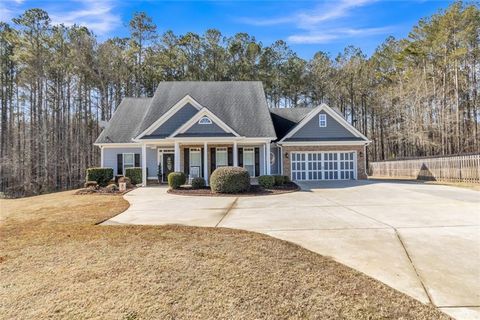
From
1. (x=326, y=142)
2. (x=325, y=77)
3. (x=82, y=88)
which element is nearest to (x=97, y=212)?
(x=326, y=142)

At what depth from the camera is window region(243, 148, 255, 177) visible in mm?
20672

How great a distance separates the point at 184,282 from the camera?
3.94 metres

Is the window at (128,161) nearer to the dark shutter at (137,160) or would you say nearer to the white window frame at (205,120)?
the dark shutter at (137,160)

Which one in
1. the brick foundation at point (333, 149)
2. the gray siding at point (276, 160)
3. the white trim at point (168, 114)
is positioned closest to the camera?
the white trim at point (168, 114)

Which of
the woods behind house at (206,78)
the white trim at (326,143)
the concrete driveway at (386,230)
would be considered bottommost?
the concrete driveway at (386,230)

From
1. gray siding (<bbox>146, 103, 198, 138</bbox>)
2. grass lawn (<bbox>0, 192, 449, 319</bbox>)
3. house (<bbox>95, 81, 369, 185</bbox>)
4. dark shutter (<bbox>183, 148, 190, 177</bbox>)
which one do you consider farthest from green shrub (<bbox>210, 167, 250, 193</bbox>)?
grass lawn (<bbox>0, 192, 449, 319</bbox>)

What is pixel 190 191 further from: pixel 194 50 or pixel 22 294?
pixel 194 50

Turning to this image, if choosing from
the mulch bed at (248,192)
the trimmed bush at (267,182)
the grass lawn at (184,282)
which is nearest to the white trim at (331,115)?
the trimmed bush at (267,182)

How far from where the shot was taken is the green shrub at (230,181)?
1467 centimetres

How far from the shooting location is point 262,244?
18.2 feet

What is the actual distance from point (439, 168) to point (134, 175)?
69.1 ft

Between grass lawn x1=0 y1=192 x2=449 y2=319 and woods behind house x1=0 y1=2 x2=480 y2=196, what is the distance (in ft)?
92.6

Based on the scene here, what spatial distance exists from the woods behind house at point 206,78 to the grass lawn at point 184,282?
2823 centimetres

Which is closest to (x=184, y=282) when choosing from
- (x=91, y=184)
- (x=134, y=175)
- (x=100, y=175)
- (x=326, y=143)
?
(x=91, y=184)
